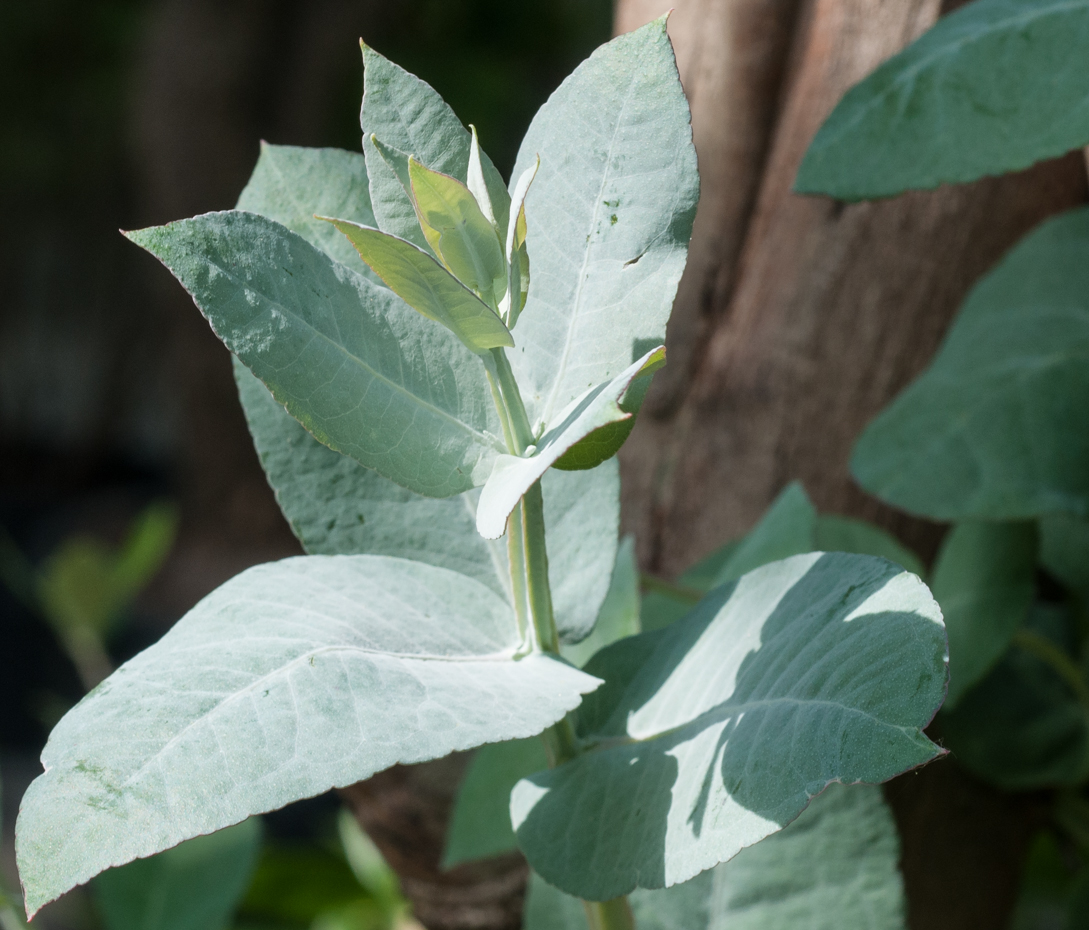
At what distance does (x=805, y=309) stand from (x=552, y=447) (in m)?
0.58

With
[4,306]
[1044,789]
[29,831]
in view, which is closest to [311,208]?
[29,831]

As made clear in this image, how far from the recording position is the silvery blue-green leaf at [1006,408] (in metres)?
0.59

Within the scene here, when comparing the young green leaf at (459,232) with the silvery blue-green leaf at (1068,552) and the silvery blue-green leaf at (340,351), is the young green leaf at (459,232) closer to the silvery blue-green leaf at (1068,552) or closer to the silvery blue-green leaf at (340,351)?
the silvery blue-green leaf at (340,351)

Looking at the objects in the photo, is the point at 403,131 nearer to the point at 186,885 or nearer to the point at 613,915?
the point at 613,915

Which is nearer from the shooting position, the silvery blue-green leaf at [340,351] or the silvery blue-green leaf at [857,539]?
the silvery blue-green leaf at [340,351]

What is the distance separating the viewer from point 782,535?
505 mm

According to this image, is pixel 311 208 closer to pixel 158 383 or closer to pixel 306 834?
pixel 306 834

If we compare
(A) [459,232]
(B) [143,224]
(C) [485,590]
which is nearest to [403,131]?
(A) [459,232]

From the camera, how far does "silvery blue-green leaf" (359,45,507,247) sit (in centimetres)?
33

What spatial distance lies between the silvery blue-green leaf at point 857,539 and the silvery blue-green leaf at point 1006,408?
89 mm

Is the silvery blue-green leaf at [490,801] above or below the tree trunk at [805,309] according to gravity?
below

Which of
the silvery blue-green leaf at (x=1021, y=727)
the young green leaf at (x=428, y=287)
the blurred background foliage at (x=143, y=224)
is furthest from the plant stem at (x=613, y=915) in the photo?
the blurred background foliage at (x=143, y=224)

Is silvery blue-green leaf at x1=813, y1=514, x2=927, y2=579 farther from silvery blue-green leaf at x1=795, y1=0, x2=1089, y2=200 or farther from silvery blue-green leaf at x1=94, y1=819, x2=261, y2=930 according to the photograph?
silvery blue-green leaf at x1=94, y1=819, x2=261, y2=930

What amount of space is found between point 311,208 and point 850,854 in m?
0.39
